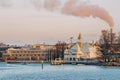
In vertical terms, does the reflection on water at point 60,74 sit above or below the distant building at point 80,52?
below

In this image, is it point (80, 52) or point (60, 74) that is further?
point (80, 52)

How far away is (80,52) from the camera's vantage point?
171750 mm

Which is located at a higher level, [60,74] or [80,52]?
[80,52]

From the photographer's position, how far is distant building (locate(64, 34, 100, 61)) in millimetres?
168625

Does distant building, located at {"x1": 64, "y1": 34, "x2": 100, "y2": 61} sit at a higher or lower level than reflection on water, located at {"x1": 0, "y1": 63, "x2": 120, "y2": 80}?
higher

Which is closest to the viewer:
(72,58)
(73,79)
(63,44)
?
(73,79)

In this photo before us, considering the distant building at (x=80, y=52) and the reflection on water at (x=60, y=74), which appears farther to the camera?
the distant building at (x=80, y=52)

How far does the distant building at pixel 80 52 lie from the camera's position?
553ft

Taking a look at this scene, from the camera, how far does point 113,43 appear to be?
13625 cm

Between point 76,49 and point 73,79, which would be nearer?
point 73,79

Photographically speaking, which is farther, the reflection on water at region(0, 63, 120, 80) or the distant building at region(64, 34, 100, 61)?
the distant building at region(64, 34, 100, 61)

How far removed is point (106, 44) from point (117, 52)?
7602mm

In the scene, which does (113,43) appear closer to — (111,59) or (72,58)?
(111,59)

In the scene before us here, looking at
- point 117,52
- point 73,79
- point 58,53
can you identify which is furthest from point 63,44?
point 73,79
